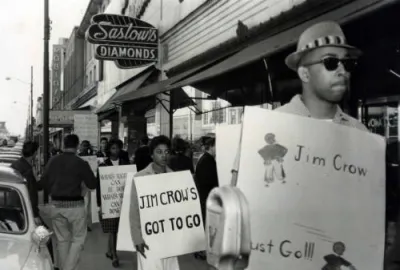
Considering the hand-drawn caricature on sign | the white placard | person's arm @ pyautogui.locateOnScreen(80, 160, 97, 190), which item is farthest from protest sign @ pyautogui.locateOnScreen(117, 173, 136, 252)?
the white placard

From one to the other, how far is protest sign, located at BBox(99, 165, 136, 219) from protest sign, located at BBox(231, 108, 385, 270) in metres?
5.96

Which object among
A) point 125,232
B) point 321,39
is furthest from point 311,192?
point 125,232

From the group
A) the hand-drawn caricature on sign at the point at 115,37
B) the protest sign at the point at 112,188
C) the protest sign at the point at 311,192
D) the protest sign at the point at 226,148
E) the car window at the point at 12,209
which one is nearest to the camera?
the protest sign at the point at 311,192

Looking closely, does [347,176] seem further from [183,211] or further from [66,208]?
[66,208]

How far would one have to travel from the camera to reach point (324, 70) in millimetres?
2854

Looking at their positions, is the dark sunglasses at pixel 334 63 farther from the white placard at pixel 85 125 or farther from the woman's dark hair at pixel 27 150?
the white placard at pixel 85 125

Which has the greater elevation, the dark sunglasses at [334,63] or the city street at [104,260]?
the dark sunglasses at [334,63]

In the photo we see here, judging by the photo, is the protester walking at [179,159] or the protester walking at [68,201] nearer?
the protester walking at [68,201]

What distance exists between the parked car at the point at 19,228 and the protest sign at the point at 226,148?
2.33 metres

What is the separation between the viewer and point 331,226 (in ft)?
8.50

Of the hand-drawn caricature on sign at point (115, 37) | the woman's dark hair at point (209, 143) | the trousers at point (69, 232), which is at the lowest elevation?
the trousers at point (69, 232)

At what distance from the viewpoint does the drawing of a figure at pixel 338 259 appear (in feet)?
8.48

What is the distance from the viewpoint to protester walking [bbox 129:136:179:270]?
4918mm

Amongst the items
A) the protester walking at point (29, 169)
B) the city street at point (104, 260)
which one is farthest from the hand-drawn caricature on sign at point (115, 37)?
the protester walking at point (29, 169)
